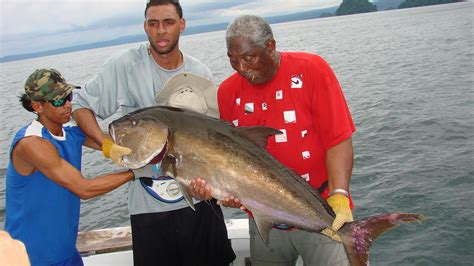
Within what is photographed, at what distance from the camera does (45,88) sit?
3523 mm

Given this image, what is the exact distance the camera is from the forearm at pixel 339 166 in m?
3.38

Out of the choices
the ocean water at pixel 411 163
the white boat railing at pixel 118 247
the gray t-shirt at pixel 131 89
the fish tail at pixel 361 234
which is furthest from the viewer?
the ocean water at pixel 411 163

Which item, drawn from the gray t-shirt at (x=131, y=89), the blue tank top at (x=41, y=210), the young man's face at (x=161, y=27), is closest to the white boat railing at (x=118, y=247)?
the blue tank top at (x=41, y=210)

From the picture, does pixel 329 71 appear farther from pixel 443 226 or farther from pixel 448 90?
pixel 448 90

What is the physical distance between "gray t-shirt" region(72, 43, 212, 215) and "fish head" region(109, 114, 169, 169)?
499mm

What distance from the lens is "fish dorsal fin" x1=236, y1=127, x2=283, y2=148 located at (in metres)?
3.23

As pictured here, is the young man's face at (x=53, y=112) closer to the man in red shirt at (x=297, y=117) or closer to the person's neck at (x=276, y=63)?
the man in red shirt at (x=297, y=117)

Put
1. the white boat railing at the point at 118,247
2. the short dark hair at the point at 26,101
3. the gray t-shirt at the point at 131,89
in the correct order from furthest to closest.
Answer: the white boat railing at the point at 118,247
the gray t-shirt at the point at 131,89
the short dark hair at the point at 26,101

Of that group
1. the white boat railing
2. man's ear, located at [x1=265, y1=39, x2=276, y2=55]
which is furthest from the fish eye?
the white boat railing

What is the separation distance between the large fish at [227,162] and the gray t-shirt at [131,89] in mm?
518

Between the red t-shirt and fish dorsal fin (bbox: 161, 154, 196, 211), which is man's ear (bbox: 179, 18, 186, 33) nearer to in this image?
the red t-shirt

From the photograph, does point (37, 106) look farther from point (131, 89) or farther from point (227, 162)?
point (227, 162)

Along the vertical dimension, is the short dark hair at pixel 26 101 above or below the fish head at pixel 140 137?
above

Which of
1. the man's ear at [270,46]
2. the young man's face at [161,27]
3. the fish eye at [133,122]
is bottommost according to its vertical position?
the fish eye at [133,122]
